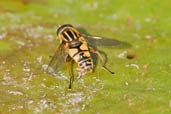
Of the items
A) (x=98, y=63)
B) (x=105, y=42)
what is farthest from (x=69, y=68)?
(x=105, y=42)

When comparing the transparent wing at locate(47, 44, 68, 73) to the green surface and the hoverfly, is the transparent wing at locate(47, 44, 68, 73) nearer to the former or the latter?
the hoverfly

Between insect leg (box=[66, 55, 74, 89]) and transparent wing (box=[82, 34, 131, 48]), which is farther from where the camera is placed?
transparent wing (box=[82, 34, 131, 48])

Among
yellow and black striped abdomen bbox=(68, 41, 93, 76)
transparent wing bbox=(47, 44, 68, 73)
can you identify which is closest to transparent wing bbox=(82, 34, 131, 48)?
yellow and black striped abdomen bbox=(68, 41, 93, 76)

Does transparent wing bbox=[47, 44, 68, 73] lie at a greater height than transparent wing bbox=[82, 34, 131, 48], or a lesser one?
lesser

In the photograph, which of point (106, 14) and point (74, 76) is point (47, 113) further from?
point (106, 14)

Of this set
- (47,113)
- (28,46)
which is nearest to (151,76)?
(47,113)

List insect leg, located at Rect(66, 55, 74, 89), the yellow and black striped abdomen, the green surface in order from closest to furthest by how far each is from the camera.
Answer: the green surface < insect leg, located at Rect(66, 55, 74, 89) < the yellow and black striped abdomen

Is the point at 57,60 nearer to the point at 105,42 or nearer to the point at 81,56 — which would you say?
the point at 81,56

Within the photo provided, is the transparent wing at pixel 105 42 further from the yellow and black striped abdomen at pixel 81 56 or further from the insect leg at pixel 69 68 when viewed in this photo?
the insect leg at pixel 69 68
